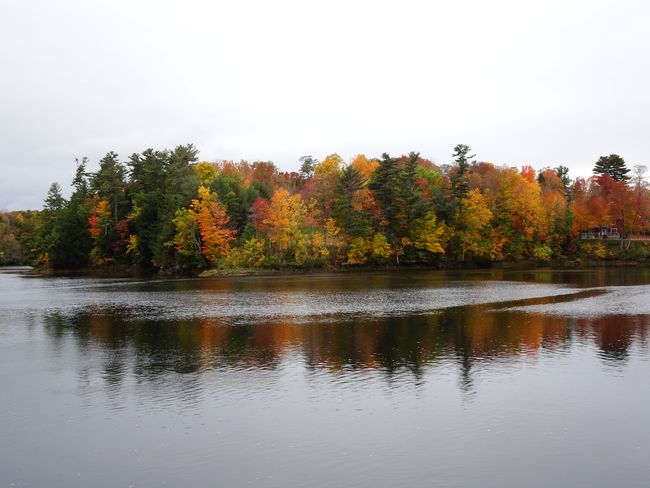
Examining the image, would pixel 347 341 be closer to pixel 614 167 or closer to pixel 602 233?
pixel 602 233

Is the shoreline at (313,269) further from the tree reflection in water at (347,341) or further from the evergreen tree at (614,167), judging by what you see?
the tree reflection in water at (347,341)

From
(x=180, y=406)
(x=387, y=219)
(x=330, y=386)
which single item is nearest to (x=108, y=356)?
(x=180, y=406)

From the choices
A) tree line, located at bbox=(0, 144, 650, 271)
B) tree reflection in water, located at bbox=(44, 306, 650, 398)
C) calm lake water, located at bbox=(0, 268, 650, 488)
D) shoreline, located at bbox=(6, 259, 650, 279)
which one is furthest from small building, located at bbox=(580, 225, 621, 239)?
tree reflection in water, located at bbox=(44, 306, 650, 398)

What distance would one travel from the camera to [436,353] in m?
23.1

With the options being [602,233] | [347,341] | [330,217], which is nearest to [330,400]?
[347,341]

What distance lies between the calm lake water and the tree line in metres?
48.4

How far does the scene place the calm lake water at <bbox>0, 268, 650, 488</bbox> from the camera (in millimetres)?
12211

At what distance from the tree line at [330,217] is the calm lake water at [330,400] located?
48.4 metres

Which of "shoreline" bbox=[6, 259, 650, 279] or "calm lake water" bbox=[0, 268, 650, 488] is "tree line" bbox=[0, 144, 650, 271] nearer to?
"shoreline" bbox=[6, 259, 650, 279]

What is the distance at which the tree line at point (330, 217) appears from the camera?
8269 cm

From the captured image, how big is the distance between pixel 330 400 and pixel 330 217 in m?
72.5

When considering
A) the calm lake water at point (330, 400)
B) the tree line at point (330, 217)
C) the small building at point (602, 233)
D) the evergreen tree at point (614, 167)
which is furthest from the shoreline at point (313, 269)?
the calm lake water at point (330, 400)

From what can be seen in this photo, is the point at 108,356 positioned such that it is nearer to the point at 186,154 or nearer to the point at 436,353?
the point at 436,353

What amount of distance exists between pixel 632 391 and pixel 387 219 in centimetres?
6968
